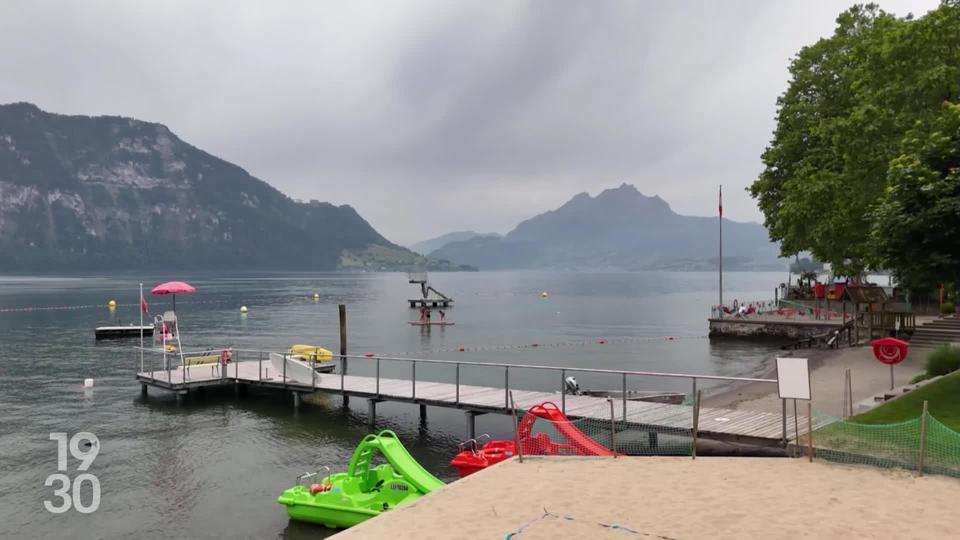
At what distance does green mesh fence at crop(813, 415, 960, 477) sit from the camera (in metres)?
Answer: 12.2

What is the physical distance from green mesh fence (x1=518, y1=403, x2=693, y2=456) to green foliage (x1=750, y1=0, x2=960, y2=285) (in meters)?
8.42

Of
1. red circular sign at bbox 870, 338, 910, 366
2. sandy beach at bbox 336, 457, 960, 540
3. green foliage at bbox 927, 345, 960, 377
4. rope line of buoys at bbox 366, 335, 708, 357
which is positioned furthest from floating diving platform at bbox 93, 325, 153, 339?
green foliage at bbox 927, 345, 960, 377

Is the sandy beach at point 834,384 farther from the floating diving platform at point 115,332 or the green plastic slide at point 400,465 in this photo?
the floating diving platform at point 115,332

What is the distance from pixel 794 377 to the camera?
13.3 m

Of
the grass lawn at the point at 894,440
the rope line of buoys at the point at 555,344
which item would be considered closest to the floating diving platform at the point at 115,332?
the rope line of buoys at the point at 555,344

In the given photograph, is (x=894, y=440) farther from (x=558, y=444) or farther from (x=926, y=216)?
(x=926, y=216)

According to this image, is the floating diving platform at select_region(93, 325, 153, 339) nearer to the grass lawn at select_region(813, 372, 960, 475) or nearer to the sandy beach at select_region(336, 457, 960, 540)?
the sandy beach at select_region(336, 457, 960, 540)

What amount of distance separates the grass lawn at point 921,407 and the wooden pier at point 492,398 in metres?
2.23

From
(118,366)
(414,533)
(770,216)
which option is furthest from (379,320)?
(414,533)

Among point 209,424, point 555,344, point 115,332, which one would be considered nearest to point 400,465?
point 209,424

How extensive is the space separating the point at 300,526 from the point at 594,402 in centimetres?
956

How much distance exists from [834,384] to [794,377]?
14.8 m

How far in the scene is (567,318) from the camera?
9600 centimetres

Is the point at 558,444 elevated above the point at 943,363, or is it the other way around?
the point at 943,363
